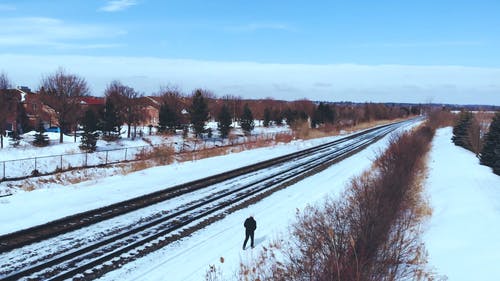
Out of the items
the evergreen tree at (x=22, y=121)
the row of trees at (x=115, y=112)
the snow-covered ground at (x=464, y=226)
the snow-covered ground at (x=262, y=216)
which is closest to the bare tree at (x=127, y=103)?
the row of trees at (x=115, y=112)

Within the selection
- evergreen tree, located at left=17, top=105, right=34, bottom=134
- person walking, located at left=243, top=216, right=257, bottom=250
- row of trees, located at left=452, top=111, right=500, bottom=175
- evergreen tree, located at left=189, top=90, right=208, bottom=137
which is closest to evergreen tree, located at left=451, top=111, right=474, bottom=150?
row of trees, located at left=452, top=111, right=500, bottom=175

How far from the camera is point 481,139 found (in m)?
47.9

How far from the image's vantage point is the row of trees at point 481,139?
33062 millimetres

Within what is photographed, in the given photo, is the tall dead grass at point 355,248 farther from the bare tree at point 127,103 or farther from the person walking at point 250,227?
the bare tree at point 127,103

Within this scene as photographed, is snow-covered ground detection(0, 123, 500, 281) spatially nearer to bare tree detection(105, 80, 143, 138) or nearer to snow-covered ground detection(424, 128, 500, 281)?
snow-covered ground detection(424, 128, 500, 281)

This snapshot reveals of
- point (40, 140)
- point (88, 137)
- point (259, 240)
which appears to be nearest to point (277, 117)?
point (88, 137)

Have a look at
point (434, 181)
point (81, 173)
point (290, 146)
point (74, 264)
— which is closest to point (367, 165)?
point (434, 181)

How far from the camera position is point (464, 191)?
20906mm

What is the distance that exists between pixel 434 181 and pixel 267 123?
61492mm

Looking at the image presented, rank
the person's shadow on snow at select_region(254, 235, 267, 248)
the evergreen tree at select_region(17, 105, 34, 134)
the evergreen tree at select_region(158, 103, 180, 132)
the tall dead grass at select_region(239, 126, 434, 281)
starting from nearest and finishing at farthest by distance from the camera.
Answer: the tall dead grass at select_region(239, 126, 434, 281) < the person's shadow on snow at select_region(254, 235, 267, 248) < the evergreen tree at select_region(17, 105, 34, 134) < the evergreen tree at select_region(158, 103, 180, 132)

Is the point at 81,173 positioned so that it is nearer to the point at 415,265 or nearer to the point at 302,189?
the point at 302,189

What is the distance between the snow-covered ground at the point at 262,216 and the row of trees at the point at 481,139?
4126 millimetres

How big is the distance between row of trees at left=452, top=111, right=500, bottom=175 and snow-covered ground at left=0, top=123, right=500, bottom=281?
4126 millimetres

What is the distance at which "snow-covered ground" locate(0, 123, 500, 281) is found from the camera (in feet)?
37.3
